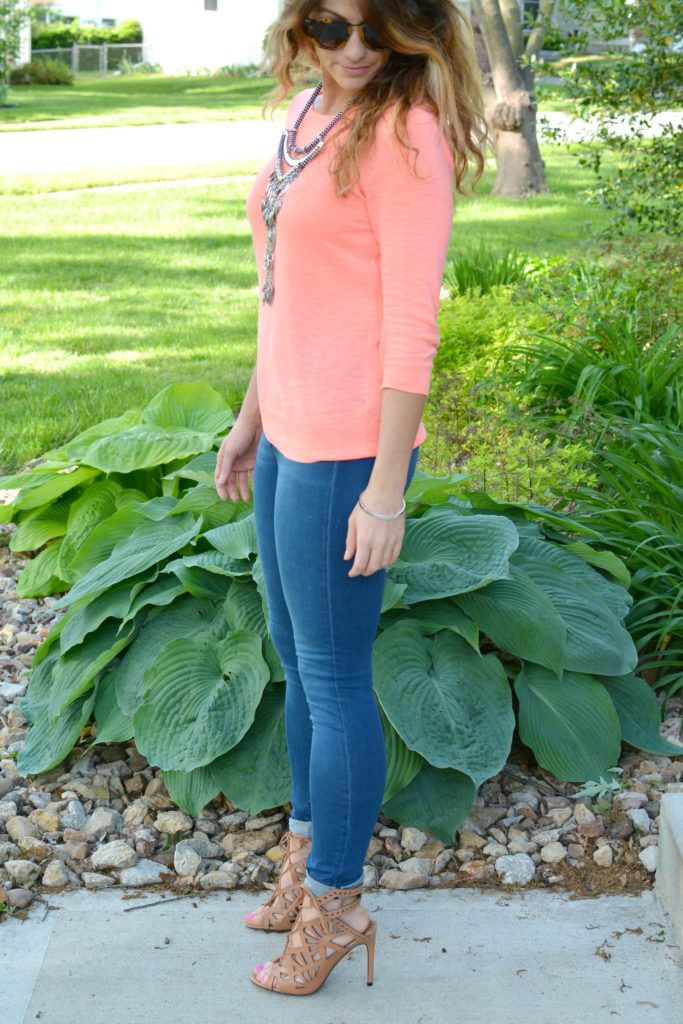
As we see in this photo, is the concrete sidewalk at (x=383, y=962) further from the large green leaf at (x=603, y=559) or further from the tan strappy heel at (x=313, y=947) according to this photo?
the large green leaf at (x=603, y=559)

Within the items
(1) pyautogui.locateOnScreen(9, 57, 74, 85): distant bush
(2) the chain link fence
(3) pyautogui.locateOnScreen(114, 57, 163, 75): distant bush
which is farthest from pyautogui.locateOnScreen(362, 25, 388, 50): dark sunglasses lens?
(2) the chain link fence

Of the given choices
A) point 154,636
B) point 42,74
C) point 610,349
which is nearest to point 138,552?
point 154,636

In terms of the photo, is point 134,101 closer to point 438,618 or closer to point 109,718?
point 109,718

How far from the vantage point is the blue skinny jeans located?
6.53 ft

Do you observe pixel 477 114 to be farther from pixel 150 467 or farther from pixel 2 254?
pixel 2 254

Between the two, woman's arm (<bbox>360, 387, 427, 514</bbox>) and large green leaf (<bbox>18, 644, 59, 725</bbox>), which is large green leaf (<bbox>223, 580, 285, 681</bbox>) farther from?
woman's arm (<bbox>360, 387, 427, 514</bbox>)

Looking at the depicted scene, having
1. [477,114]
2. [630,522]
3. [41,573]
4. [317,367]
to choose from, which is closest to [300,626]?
[317,367]

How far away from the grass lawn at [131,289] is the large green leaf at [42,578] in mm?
1174

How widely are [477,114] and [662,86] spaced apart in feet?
14.2

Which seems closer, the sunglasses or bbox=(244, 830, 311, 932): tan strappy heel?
the sunglasses

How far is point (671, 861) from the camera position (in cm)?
245

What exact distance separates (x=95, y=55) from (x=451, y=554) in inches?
1563

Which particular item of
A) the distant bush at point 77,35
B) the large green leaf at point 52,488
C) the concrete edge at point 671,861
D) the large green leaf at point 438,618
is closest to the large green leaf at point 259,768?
the large green leaf at point 438,618

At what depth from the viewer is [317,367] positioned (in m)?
1.96
